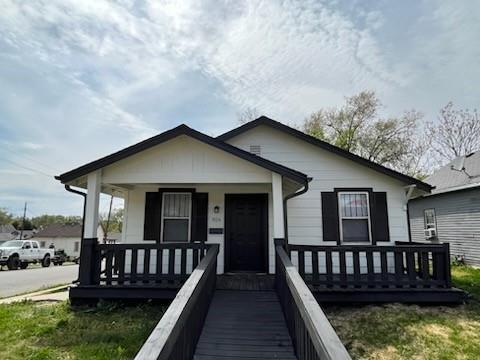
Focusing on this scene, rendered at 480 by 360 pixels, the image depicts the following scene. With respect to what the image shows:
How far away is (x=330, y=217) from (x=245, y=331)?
180 inches

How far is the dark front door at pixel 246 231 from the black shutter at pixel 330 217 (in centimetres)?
158

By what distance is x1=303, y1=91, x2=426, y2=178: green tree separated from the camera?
78.0 ft

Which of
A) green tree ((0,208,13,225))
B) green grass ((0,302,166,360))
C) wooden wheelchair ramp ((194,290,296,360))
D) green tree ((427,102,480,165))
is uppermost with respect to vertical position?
green tree ((427,102,480,165))

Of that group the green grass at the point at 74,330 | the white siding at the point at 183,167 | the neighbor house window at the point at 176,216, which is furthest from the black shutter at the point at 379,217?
the green grass at the point at 74,330

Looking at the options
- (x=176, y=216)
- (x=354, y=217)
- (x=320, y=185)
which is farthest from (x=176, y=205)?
(x=354, y=217)

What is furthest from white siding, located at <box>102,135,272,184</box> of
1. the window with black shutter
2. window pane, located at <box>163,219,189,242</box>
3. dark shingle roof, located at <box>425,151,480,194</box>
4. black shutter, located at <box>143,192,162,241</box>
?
dark shingle roof, located at <box>425,151,480,194</box>

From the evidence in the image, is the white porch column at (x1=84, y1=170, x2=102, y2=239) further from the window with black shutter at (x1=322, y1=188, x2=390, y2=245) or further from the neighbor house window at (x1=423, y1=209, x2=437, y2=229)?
the neighbor house window at (x1=423, y1=209, x2=437, y2=229)

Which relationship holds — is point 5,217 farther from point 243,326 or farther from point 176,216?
point 243,326

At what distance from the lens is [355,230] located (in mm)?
8156

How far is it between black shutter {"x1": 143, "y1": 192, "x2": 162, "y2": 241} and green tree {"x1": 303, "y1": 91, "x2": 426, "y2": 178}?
61.1ft

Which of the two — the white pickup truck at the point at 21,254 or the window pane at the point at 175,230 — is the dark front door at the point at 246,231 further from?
the white pickup truck at the point at 21,254

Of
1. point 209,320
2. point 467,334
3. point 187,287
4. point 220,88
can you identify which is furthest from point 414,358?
point 220,88

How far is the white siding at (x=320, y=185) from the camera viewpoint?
808 centimetres

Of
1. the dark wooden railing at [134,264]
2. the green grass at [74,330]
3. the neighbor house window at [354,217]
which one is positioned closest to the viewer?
the green grass at [74,330]
